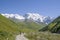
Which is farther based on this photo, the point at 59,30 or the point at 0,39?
the point at 59,30

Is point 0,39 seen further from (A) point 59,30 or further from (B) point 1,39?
(A) point 59,30

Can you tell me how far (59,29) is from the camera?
610 feet

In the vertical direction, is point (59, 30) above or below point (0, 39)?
above

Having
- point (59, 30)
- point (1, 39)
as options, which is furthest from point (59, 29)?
point (1, 39)

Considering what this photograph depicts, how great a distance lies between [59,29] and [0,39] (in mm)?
150722

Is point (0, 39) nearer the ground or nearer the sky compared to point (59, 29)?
nearer the ground

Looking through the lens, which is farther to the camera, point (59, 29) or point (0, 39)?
point (59, 29)

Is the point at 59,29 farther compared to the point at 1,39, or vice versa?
the point at 59,29

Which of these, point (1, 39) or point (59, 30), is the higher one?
point (59, 30)

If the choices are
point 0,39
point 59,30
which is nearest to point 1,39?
point 0,39

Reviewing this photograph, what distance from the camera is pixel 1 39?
3900cm

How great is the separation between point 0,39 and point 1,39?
345 millimetres

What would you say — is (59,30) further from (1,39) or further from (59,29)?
(1,39)

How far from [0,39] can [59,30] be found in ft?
485
